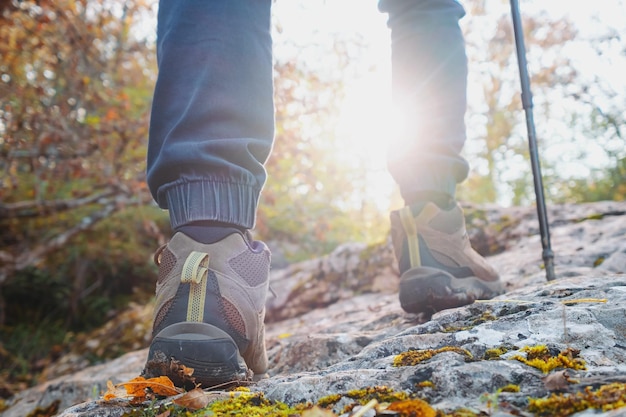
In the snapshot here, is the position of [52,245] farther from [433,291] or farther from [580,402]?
[580,402]

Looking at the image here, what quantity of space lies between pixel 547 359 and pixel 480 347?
19 cm

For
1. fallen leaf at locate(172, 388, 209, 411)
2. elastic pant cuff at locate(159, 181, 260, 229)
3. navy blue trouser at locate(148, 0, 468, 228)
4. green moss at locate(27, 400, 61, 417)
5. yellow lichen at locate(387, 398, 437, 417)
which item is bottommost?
green moss at locate(27, 400, 61, 417)

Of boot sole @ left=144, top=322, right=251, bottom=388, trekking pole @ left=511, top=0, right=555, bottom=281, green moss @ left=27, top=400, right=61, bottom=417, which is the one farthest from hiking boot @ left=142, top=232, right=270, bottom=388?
green moss @ left=27, top=400, right=61, bottom=417

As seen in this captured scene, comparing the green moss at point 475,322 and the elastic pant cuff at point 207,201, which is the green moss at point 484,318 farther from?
the elastic pant cuff at point 207,201

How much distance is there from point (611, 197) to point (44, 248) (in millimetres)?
8030

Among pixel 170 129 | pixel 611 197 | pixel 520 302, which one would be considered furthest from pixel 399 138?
pixel 611 197

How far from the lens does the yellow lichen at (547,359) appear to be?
99cm

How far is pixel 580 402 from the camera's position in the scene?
30.9 inches

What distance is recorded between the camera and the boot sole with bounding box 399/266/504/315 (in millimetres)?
1815

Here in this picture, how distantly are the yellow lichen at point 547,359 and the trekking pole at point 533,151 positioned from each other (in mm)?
1080

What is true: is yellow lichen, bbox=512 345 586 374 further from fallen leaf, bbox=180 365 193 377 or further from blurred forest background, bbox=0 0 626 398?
blurred forest background, bbox=0 0 626 398

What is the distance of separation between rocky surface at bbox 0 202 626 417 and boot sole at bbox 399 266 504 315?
0.08 metres

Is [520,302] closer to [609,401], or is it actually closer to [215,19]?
[609,401]

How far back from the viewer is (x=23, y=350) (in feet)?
17.5
